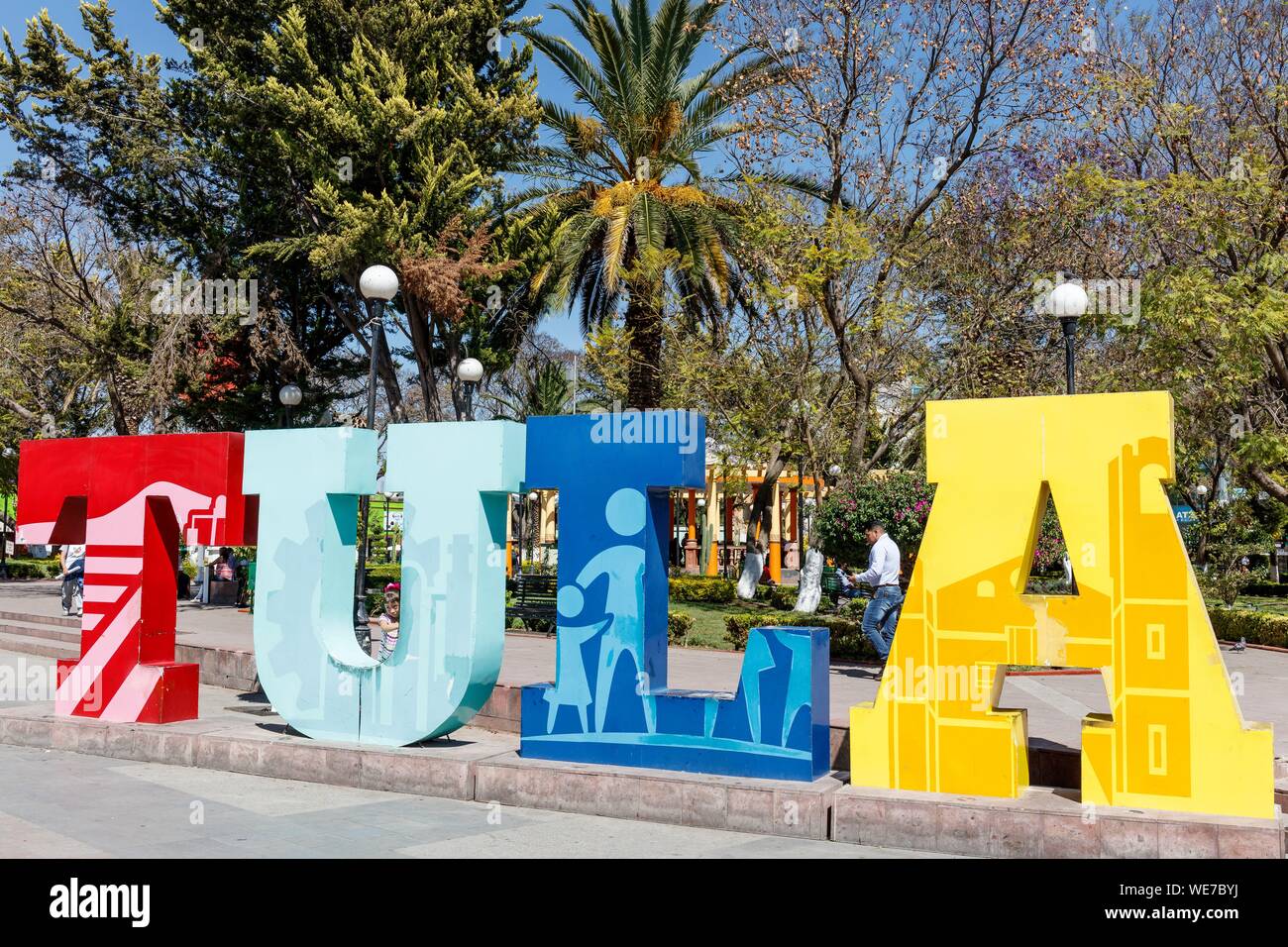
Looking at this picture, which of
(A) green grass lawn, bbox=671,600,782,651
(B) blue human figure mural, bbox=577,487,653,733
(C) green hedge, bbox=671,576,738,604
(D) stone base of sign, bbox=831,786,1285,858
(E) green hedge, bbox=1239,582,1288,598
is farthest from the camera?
(E) green hedge, bbox=1239,582,1288,598

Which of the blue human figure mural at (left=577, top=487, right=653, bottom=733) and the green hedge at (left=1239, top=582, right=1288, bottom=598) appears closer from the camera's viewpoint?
the blue human figure mural at (left=577, top=487, right=653, bottom=733)

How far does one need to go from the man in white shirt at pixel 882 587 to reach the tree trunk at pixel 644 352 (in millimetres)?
9033

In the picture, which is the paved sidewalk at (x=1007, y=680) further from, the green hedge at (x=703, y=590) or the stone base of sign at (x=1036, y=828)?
the green hedge at (x=703, y=590)

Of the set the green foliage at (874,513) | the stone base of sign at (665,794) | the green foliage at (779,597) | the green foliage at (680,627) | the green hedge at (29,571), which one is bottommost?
the stone base of sign at (665,794)

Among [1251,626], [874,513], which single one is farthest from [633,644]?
[1251,626]

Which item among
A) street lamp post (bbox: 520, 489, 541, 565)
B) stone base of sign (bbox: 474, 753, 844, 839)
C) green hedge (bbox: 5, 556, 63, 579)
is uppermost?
street lamp post (bbox: 520, 489, 541, 565)

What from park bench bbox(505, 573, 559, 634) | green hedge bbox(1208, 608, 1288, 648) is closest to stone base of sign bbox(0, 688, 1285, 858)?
park bench bbox(505, 573, 559, 634)

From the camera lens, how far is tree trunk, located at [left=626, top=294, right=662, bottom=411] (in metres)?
20.8

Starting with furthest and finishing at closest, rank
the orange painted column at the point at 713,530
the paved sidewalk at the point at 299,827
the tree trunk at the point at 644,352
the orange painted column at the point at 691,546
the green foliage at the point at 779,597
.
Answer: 1. the orange painted column at the point at 691,546
2. the orange painted column at the point at 713,530
3. the green foliage at the point at 779,597
4. the tree trunk at the point at 644,352
5. the paved sidewalk at the point at 299,827

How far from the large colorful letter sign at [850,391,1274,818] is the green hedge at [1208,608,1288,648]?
12987mm

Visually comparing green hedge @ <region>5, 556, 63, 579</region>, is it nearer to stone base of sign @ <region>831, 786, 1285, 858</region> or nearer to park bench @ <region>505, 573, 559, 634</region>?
park bench @ <region>505, 573, 559, 634</region>

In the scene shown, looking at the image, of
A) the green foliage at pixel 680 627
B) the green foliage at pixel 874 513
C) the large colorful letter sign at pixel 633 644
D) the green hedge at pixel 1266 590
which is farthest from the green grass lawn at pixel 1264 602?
the large colorful letter sign at pixel 633 644

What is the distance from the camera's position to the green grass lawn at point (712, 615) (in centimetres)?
1717
